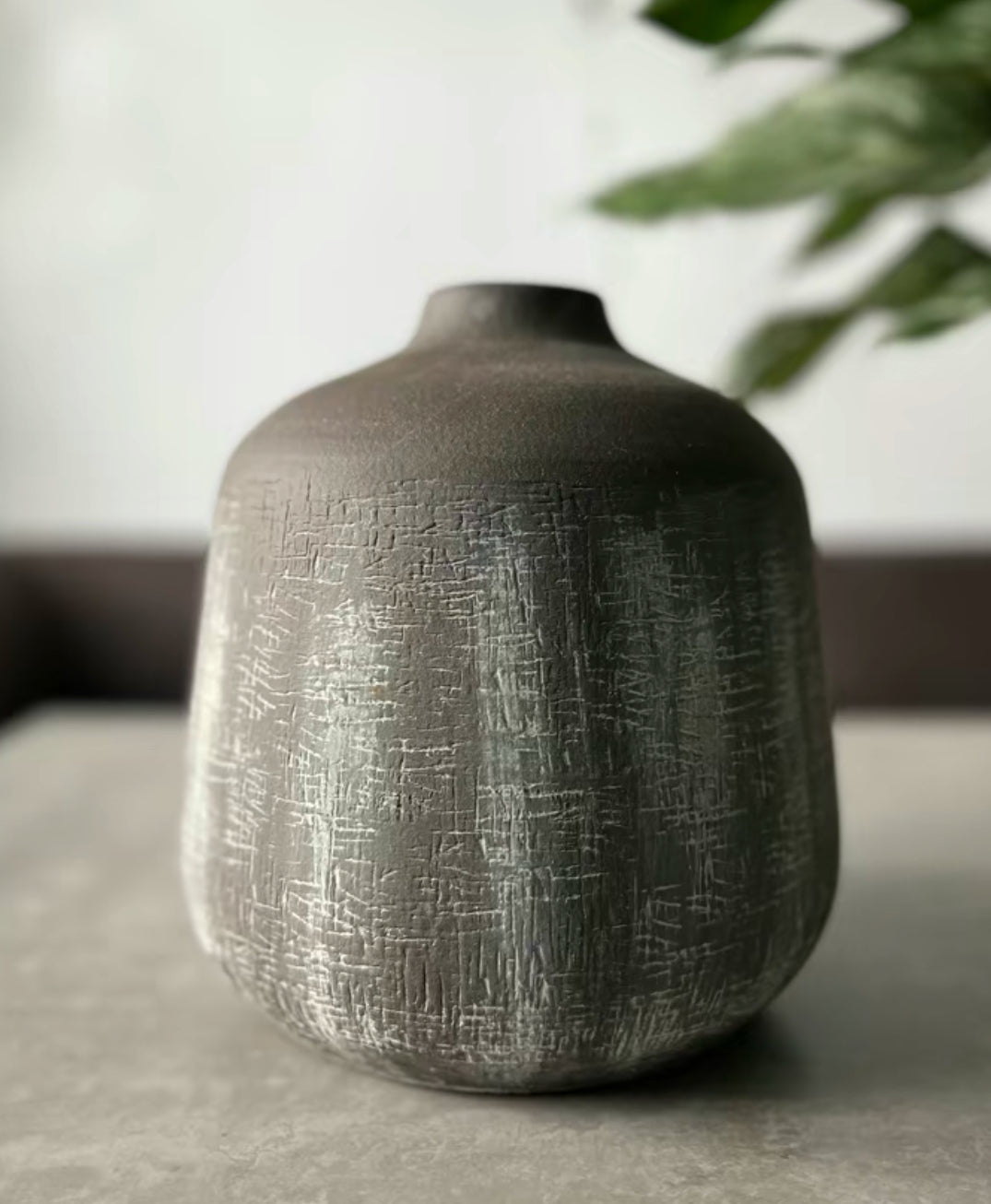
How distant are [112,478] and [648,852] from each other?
4.03ft

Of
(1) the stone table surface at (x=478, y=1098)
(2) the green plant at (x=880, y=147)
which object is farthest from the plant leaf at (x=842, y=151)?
(1) the stone table surface at (x=478, y=1098)

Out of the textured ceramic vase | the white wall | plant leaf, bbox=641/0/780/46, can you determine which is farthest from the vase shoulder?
the white wall

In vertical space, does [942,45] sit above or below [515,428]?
above

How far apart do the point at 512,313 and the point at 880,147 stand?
14 centimetres

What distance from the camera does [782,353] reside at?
0.48 meters

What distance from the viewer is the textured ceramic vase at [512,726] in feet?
1.13

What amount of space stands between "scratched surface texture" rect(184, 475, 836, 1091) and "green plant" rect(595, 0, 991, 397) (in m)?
0.13

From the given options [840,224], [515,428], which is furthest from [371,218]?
[515,428]

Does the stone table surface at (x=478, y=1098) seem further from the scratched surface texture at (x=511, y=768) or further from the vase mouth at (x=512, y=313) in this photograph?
the vase mouth at (x=512, y=313)

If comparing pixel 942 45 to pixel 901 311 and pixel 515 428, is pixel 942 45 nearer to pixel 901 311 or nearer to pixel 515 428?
pixel 901 311

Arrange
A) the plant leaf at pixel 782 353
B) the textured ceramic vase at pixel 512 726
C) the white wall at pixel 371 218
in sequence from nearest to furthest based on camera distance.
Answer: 1. the textured ceramic vase at pixel 512 726
2. the plant leaf at pixel 782 353
3. the white wall at pixel 371 218

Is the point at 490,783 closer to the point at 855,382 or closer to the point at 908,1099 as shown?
the point at 908,1099

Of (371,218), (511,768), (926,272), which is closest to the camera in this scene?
(511,768)

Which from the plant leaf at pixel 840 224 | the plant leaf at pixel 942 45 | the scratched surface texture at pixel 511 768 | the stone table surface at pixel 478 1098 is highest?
the plant leaf at pixel 942 45
